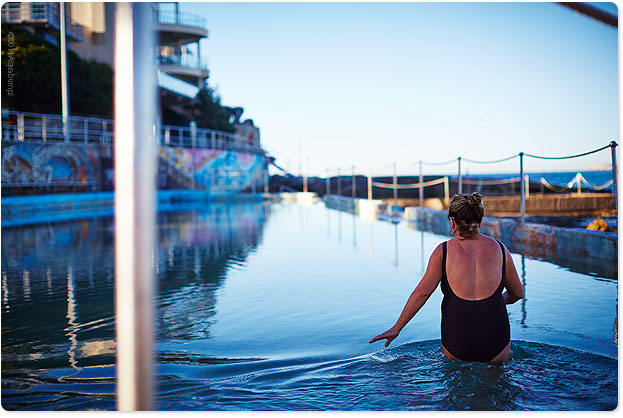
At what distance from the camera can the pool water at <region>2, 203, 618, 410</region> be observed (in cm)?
220

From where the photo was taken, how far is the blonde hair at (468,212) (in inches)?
89.5

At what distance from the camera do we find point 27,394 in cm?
230

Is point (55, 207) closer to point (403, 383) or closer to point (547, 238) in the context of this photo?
point (547, 238)

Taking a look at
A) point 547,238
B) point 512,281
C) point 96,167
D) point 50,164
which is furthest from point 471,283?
point 96,167

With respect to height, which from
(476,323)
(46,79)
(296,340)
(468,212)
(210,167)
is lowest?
(296,340)

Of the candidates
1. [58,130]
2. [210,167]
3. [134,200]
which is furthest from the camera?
[210,167]

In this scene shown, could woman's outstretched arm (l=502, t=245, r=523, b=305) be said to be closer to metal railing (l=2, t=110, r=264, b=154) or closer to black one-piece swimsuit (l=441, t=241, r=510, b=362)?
black one-piece swimsuit (l=441, t=241, r=510, b=362)

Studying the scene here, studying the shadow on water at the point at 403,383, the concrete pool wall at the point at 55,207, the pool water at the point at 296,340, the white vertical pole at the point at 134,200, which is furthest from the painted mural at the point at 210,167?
the white vertical pole at the point at 134,200

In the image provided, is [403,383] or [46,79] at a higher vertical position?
[46,79]

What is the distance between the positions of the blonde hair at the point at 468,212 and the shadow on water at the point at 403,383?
584 mm

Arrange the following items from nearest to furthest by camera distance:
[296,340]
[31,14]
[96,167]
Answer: [296,340] → [96,167] → [31,14]

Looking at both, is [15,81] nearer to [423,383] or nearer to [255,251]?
[255,251]

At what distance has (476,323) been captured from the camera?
2307 mm

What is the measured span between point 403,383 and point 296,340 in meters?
0.85
